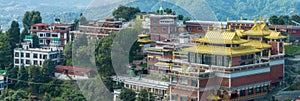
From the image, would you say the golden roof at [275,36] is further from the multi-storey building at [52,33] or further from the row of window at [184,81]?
the multi-storey building at [52,33]

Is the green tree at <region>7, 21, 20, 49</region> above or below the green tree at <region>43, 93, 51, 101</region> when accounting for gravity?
above

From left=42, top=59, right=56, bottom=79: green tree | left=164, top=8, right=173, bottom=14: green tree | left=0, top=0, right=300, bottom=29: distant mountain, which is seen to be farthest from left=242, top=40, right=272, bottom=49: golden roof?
left=42, top=59, right=56, bottom=79: green tree

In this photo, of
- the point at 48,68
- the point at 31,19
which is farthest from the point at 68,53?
the point at 31,19

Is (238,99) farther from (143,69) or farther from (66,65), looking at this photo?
(66,65)

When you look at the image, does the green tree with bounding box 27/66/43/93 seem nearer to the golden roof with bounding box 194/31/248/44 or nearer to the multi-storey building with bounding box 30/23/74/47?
the multi-storey building with bounding box 30/23/74/47

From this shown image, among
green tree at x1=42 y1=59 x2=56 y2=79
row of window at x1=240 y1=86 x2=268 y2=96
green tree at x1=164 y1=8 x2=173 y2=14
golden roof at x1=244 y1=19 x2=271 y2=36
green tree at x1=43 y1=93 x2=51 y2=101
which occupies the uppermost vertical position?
green tree at x1=164 y1=8 x2=173 y2=14

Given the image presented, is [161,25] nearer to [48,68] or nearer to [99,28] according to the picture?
[99,28]

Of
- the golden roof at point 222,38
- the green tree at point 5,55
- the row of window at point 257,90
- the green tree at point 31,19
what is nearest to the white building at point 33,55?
the green tree at point 5,55
